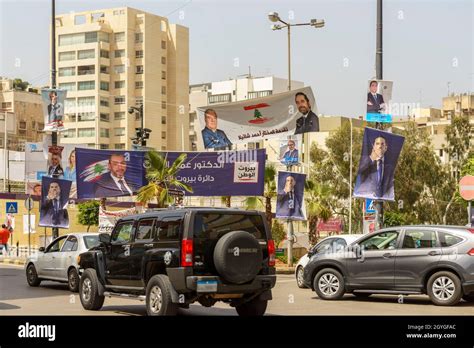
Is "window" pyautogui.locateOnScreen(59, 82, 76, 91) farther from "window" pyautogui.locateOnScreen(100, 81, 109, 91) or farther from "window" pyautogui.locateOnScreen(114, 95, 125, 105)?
"window" pyautogui.locateOnScreen(114, 95, 125, 105)

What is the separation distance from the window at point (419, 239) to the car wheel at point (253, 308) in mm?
4825

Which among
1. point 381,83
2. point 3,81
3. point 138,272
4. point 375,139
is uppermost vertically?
point 3,81

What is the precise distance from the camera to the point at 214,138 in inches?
1291

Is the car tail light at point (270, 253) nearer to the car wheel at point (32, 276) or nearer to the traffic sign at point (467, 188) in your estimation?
the traffic sign at point (467, 188)

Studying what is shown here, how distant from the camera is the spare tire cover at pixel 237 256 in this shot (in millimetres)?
13297

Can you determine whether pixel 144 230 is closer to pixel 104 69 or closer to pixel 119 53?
pixel 119 53

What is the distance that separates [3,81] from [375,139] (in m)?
114

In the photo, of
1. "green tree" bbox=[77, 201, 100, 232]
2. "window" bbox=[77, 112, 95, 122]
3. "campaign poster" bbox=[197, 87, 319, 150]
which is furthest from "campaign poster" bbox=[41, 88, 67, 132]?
"window" bbox=[77, 112, 95, 122]

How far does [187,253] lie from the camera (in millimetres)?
13328

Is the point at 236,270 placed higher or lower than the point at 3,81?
lower

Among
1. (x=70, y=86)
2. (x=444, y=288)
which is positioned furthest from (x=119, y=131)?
(x=444, y=288)

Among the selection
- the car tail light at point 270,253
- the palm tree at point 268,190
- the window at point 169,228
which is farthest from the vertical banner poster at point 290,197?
the window at point 169,228
